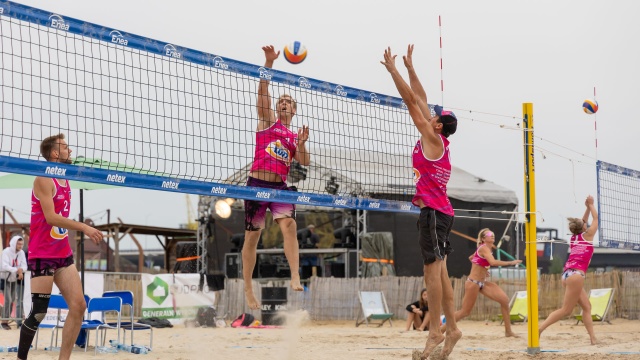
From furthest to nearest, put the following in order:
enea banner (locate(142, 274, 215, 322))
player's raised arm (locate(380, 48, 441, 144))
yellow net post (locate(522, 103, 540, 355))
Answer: enea banner (locate(142, 274, 215, 322))
yellow net post (locate(522, 103, 540, 355))
player's raised arm (locate(380, 48, 441, 144))

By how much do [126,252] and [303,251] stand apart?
38.2 metres

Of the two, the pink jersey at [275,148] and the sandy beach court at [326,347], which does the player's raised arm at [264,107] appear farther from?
the sandy beach court at [326,347]

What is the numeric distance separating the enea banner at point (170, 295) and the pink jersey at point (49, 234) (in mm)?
11618

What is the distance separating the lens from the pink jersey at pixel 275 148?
8016 mm

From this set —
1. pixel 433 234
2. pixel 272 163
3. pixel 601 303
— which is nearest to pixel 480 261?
pixel 433 234

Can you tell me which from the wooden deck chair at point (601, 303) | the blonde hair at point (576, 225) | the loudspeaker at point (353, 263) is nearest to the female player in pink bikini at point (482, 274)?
the blonde hair at point (576, 225)

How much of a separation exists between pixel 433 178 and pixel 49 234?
3292mm

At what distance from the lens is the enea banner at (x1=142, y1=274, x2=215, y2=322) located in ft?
62.2

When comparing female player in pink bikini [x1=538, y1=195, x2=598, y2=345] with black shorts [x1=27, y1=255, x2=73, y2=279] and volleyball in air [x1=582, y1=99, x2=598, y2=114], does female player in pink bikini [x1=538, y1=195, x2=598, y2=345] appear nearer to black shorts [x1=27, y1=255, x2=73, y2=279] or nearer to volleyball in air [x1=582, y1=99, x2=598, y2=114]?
volleyball in air [x1=582, y1=99, x2=598, y2=114]

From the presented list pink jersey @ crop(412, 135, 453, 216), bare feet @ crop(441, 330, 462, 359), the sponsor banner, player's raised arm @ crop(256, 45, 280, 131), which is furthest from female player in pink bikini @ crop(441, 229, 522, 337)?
player's raised arm @ crop(256, 45, 280, 131)

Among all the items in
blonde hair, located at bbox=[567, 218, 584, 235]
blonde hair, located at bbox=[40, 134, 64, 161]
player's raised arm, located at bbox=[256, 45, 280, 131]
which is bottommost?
blonde hair, located at bbox=[567, 218, 584, 235]

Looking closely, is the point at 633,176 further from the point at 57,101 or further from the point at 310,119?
the point at 57,101

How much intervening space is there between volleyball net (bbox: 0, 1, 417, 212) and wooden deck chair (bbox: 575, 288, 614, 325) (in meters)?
11.3

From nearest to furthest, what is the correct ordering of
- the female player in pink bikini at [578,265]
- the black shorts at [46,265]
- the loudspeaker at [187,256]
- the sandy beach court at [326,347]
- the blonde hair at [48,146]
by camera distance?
the blonde hair at [48,146]
the black shorts at [46,265]
the sandy beach court at [326,347]
the female player in pink bikini at [578,265]
the loudspeaker at [187,256]
